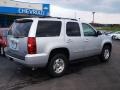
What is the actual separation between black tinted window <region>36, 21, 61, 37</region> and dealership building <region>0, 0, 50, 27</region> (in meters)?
21.2

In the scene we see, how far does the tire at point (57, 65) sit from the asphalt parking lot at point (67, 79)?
0.64 feet

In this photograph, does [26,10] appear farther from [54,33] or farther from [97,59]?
[54,33]

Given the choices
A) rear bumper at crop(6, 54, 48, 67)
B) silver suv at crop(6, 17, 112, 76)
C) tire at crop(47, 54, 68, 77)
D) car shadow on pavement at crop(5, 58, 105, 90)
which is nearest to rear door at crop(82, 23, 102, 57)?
silver suv at crop(6, 17, 112, 76)

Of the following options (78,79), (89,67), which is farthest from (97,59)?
(78,79)

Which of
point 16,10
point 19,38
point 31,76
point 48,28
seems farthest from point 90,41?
point 16,10

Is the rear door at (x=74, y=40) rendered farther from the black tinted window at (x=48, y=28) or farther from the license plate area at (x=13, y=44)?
the license plate area at (x=13, y=44)

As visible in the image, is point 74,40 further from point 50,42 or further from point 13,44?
point 13,44

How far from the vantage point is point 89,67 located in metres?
9.78

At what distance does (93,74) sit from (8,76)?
2906 millimetres

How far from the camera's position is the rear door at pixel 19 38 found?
7.48 metres

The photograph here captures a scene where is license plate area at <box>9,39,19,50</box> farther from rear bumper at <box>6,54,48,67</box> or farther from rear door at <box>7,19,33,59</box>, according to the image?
rear bumper at <box>6,54,48,67</box>

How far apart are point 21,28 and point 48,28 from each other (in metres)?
0.88

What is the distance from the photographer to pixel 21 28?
7.94 m

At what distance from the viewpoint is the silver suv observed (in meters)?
7.38
